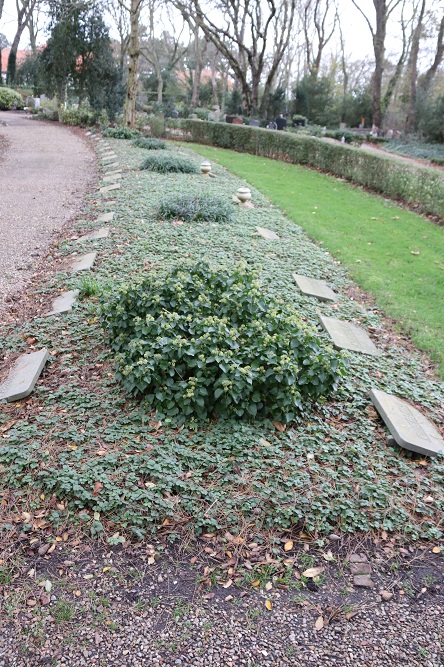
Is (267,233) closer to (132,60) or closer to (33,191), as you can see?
(33,191)

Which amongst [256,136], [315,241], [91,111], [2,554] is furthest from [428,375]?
[91,111]

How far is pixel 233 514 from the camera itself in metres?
2.68

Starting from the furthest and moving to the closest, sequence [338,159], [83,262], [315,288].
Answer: [338,159], [83,262], [315,288]

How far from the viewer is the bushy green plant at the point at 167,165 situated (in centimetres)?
1180

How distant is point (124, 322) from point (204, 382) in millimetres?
875

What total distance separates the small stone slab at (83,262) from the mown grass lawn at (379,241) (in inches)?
127

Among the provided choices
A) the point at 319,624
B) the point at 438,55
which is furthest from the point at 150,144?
the point at 438,55

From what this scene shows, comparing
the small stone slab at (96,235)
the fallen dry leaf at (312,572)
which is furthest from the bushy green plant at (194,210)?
the fallen dry leaf at (312,572)

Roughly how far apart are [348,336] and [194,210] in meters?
3.90

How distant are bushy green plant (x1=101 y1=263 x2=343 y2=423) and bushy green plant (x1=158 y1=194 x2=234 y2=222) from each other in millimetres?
3950

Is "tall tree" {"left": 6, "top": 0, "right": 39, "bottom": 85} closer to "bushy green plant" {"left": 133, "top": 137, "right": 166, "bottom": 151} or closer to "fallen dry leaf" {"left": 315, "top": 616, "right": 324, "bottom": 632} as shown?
"bushy green plant" {"left": 133, "top": 137, "right": 166, "bottom": 151}

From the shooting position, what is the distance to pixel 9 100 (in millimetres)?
29750

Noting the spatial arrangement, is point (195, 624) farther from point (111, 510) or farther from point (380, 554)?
point (380, 554)

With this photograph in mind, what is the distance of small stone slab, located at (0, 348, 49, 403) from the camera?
3477mm
